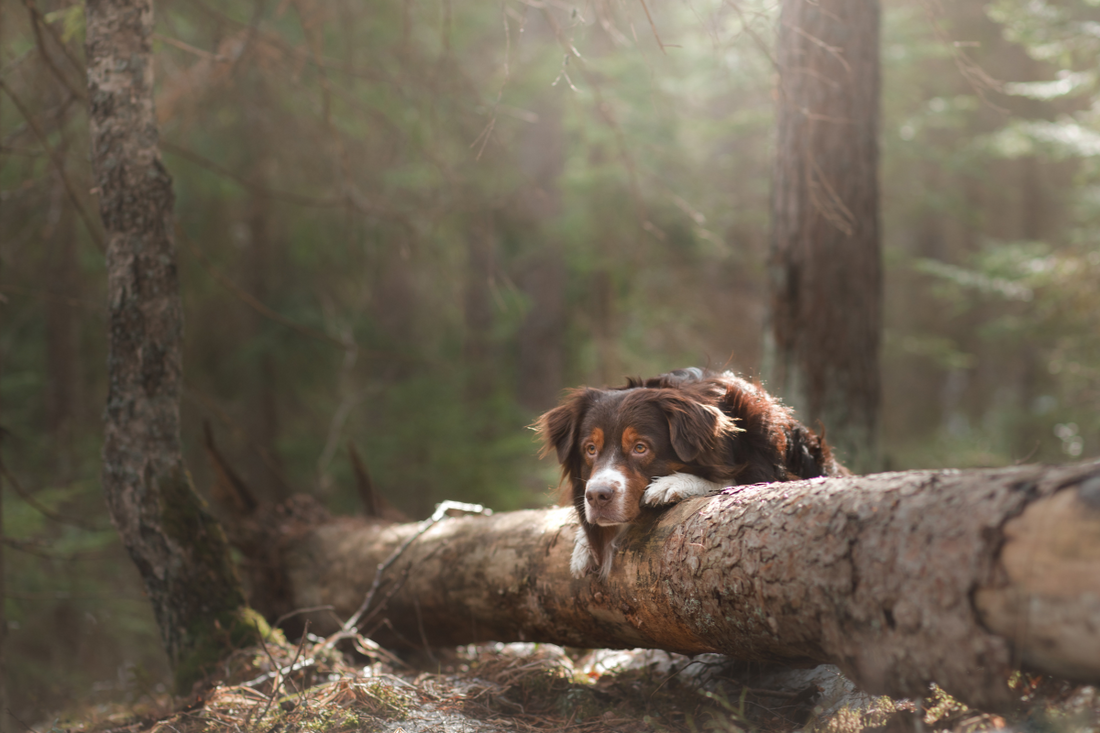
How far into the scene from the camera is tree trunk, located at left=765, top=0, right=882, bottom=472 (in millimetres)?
5789

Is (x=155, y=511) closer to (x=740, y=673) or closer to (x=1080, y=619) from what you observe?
(x=740, y=673)

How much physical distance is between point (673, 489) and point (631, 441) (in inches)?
13.1

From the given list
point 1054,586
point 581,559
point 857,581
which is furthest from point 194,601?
point 1054,586

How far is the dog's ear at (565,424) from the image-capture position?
13.1 ft

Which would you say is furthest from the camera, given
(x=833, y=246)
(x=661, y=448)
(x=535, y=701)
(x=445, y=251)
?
(x=445, y=251)

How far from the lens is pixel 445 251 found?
12.4m

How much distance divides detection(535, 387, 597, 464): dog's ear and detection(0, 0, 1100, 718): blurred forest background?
8.91 feet

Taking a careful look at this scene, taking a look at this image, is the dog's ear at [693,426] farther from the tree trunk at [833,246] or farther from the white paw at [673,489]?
the tree trunk at [833,246]

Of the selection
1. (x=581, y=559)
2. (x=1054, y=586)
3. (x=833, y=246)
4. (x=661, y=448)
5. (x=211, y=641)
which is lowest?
(x=211, y=641)

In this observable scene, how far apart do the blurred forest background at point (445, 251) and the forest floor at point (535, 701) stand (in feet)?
9.32

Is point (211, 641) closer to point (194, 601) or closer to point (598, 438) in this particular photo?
point (194, 601)

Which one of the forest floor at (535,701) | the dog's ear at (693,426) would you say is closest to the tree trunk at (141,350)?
the forest floor at (535,701)

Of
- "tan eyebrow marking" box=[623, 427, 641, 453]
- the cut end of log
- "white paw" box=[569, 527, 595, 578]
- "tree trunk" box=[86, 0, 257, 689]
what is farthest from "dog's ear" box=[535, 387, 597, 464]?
the cut end of log

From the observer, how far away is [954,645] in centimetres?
212
